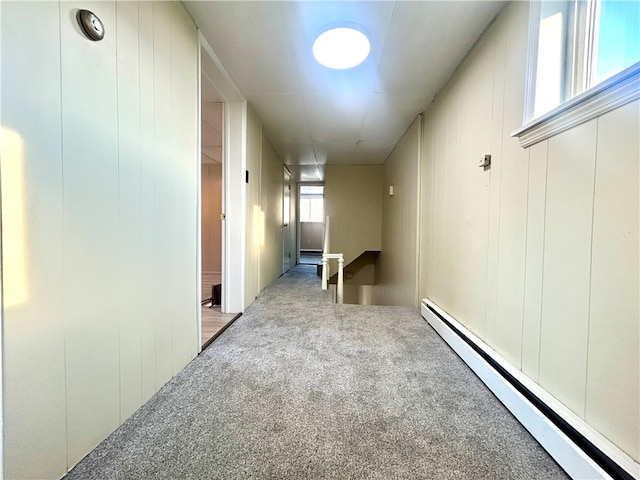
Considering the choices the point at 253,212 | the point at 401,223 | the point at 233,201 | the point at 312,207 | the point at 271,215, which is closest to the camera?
the point at 233,201

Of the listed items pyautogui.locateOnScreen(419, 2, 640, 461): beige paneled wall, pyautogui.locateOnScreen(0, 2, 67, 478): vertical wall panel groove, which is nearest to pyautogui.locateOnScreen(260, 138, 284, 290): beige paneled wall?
pyautogui.locateOnScreen(419, 2, 640, 461): beige paneled wall

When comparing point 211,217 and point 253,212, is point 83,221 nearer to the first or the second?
point 253,212

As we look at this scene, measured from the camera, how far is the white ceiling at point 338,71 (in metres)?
1.49

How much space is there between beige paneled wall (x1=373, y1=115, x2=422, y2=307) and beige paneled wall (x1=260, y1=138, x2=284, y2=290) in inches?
73.5

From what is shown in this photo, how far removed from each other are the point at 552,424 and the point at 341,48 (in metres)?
2.19

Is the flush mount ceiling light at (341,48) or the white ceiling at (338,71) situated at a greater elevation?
the white ceiling at (338,71)

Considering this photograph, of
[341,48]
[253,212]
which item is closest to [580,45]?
[341,48]

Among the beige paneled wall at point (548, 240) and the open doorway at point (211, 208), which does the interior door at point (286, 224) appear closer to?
the open doorway at point (211, 208)

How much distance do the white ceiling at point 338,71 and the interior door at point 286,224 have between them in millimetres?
1871

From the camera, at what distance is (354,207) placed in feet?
18.1

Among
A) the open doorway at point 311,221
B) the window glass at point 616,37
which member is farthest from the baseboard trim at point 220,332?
the open doorway at point 311,221

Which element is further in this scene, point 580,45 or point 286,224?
point 286,224

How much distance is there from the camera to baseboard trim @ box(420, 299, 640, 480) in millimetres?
794

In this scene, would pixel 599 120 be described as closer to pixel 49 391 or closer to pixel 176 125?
pixel 176 125
